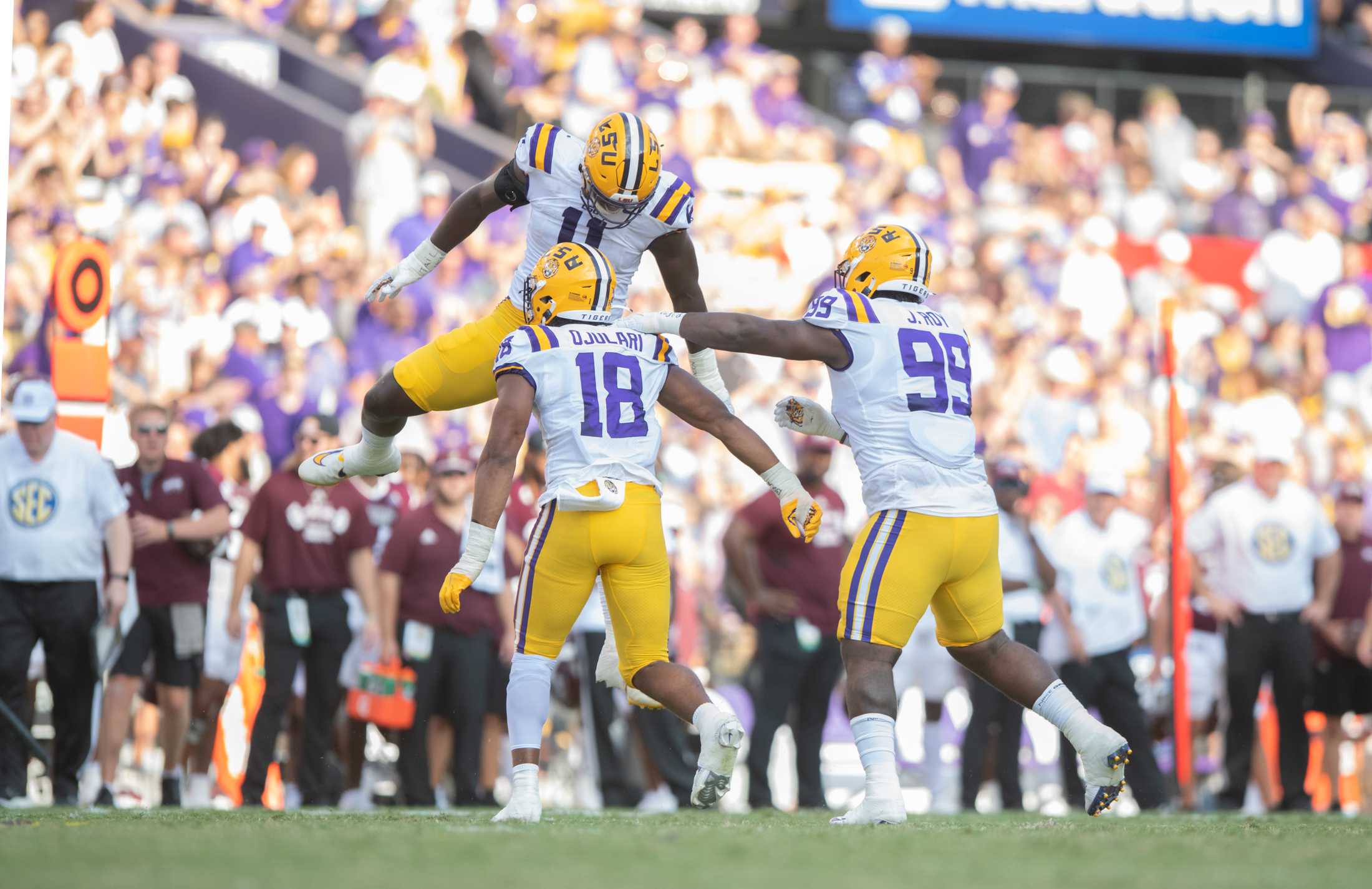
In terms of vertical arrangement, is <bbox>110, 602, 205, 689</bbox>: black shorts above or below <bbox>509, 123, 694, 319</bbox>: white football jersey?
below

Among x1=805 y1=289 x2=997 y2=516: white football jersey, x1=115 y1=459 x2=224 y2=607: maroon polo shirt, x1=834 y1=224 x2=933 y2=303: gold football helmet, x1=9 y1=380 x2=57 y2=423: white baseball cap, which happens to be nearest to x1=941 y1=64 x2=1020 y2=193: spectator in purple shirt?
x1=115 y1=459 x2=224 y2=607: maroon polo shirt

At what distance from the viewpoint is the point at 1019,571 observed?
1143cm

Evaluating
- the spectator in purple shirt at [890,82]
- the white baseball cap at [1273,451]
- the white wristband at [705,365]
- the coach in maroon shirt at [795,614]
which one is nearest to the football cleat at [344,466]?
the white wristband at [705,365]

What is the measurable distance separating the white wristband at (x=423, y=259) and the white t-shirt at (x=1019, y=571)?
4.60m

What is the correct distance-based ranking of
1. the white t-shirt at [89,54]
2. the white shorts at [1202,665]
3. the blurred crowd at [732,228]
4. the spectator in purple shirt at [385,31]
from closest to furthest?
1. the white shorts at [1202,665]
2. the blurred crowd at [732,228]
3. the white t-shirt at [89,54]
4. the spectator in purple shirt at [385,31]

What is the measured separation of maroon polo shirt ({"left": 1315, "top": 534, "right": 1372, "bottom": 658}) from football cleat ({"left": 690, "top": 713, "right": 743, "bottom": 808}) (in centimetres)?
630

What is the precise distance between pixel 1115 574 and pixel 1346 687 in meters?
1.73

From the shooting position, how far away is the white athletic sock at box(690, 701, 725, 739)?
22.7 feet

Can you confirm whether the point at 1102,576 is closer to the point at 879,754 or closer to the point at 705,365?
the point at 705,365

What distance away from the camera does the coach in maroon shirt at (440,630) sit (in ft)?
35.3

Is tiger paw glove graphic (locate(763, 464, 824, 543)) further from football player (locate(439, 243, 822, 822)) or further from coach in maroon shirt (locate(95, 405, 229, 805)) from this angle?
coach in maroon shirt (locate(95, 405, 229, 805))

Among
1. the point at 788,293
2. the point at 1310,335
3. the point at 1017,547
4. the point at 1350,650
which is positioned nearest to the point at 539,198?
the point at 1017,547

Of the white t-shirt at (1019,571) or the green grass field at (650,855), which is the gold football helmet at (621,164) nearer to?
the green grass field at (650,855)

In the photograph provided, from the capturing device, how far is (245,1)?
1670 cm
